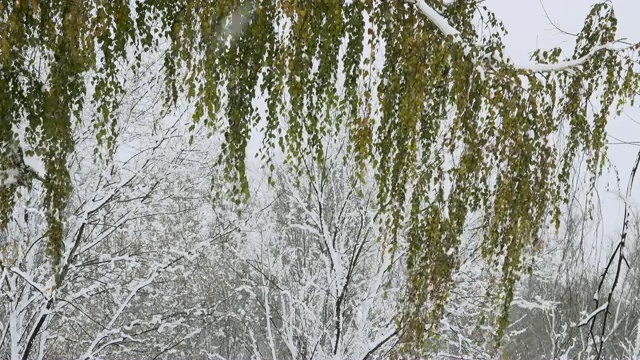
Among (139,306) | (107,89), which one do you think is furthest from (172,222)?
(107,89)

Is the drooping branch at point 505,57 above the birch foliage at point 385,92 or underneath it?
above

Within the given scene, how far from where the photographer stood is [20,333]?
26.6ft

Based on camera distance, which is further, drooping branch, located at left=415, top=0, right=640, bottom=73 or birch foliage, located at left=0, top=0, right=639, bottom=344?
drooping branch, located at left=415, top=0, right=640, bottom=73

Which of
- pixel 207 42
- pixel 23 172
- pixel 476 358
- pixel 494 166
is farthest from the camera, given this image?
pixel 476 358

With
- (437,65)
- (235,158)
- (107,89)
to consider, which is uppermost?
(437,65)

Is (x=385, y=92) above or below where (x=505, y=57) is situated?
below

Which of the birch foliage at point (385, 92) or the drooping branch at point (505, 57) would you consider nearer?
the birch foliage at point (385, 92)

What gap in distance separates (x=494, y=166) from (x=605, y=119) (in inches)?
23.7

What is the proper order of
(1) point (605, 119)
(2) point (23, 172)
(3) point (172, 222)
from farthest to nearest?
(3) point (172, 222)
(2) point (23, 172)
(1) point (605, 119)

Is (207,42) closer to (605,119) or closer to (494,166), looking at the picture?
(494,166)

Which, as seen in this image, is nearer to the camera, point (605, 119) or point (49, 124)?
point (49, 124)

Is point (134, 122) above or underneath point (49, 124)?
above

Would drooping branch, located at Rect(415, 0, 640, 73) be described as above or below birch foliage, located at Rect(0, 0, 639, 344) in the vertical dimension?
above

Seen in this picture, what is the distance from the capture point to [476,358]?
9172mm
